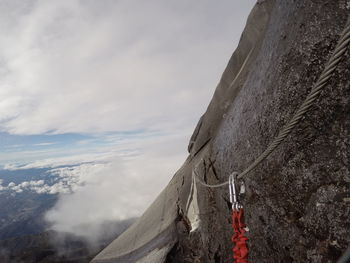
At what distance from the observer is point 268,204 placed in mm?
4934

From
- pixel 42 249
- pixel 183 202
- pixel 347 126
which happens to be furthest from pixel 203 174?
pixel 42 249

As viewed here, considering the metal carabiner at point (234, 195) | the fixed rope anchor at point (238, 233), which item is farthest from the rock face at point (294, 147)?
the fixed rope anchor at point (238, 233)

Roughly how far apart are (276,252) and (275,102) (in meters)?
3.19

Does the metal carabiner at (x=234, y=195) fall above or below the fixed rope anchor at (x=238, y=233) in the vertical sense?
above

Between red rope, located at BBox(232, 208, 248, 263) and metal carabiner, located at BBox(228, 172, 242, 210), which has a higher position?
metal carabiner, located at BBox(228, 172, 242, 210)

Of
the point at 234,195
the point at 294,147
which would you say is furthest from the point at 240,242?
the point at 294,147

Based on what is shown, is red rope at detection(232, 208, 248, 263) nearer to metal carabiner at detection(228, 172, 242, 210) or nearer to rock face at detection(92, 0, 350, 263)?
metal carabiner at detection(228, 172, 242, 210)

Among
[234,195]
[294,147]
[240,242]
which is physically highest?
[294,147]

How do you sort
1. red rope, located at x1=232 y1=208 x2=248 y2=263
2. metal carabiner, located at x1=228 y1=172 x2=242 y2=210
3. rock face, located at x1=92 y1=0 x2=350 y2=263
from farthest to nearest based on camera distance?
rock face, located at x1=92 y1=0 x2=350 y2=263
metal carabiner, located at x1=228 y1=172 x2=242 y2=210
red rope, located at x1=232 y1=208 x2=248 y2=263

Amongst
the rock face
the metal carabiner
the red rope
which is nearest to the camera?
the red rope

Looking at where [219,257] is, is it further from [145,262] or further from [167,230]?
[145,262]

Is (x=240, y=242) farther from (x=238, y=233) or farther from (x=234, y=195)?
(x=234, y=195)

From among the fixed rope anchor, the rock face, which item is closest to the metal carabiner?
the fixed rope anchor

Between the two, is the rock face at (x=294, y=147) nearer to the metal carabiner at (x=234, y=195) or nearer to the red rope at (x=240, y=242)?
the metal carabiner at (x=234, y=195)
